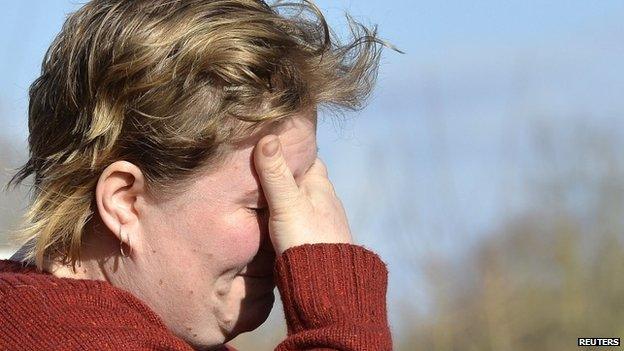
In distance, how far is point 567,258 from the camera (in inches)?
138

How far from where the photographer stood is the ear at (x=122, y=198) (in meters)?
1.94

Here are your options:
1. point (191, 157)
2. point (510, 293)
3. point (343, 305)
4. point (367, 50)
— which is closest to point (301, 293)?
point (343, 305)

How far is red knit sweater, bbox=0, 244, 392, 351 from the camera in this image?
6.06 ft

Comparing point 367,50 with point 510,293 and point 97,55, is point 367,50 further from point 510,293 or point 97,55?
point 510,293

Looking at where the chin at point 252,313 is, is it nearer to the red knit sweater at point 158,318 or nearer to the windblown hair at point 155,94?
the red knit sweater at point 158,318

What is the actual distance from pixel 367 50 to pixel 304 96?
26cm

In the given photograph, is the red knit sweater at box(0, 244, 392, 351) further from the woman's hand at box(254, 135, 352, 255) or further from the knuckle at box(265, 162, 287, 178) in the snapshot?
the knuckle at box(265, 162, 287, 178)

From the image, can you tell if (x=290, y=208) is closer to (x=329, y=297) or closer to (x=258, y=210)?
(x=258, y=210)

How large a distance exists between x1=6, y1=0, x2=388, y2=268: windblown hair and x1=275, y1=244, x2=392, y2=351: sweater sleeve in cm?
25
